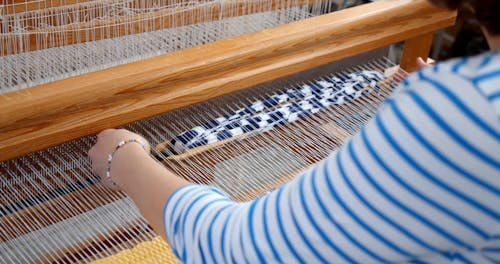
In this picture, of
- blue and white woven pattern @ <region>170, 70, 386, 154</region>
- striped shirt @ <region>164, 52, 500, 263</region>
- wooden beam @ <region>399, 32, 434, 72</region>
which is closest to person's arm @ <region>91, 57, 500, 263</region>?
striped shirt @ <region>164, 52, 500, 263</region>

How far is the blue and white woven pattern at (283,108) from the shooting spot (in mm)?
1256

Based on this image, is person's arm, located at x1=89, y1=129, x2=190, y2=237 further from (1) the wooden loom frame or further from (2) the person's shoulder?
(2) the person's shoulder

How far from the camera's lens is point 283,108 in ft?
4.48

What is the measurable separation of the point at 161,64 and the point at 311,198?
637 millimetres

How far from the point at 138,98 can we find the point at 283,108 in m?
0.40

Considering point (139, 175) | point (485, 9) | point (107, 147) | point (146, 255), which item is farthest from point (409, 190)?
point (146, 255)

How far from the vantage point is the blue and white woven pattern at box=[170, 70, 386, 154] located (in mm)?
1256

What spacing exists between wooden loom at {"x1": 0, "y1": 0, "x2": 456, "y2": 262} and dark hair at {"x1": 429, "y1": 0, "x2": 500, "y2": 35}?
65cm

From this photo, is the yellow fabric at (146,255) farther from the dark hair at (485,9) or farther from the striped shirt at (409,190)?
the dark hair at (485,9)

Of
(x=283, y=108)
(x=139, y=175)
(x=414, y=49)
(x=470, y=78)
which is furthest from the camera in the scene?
(x=414, y=49)

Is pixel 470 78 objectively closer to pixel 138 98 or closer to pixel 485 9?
pixel 485 9

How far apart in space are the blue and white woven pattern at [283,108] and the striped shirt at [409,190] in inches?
26.6

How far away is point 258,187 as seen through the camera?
122cm

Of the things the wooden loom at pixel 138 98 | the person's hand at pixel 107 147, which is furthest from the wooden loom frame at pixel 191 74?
the person's hand at pixel 107 147
